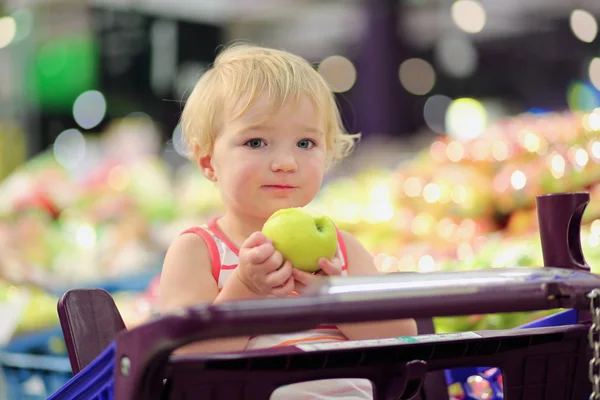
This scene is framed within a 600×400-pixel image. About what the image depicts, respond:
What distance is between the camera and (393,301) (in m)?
1.01

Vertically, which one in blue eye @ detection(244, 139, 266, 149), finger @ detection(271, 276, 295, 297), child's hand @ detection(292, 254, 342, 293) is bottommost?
finger @ detection(271, 276, 295, 297)

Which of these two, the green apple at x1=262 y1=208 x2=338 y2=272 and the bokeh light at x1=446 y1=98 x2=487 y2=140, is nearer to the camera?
the green apple at x1=262 y1=208 x2=338 y2=272

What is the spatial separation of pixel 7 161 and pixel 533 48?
8955 mm

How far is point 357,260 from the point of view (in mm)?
1881

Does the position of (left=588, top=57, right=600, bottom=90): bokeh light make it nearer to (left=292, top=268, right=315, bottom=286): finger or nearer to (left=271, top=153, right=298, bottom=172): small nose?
(left=271, top=153, right=298, bottom=172): small nose

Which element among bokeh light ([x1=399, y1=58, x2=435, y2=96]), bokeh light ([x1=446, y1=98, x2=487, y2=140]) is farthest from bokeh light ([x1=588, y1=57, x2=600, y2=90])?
bokeh light ([x1=399, y1=58, x2=435, y2=96])

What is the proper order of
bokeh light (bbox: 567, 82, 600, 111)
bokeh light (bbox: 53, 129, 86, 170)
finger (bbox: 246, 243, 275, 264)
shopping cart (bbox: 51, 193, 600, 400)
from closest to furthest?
shopping cart (bbox: 51, 193, 600, 400) < finger (bbox: 246, 243, 275, 264) < bokeh light (bbox: 567, 82, 600, 111) < bokeh light (bbox: 53, 129, 86, 170)

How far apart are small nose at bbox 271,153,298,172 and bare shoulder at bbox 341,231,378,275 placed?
1.03ft

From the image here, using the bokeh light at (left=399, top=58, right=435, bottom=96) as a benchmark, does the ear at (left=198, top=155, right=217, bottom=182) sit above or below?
below

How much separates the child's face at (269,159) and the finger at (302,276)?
32 centimetres

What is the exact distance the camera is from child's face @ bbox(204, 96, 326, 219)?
166 centimetres

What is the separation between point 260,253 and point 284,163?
1.15ft

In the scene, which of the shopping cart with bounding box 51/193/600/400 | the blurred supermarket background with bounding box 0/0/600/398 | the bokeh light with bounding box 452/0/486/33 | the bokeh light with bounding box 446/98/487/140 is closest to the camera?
the shopping cart with bounding box 51/193/600/400

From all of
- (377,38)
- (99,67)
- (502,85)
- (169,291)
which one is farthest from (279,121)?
(502,85)
